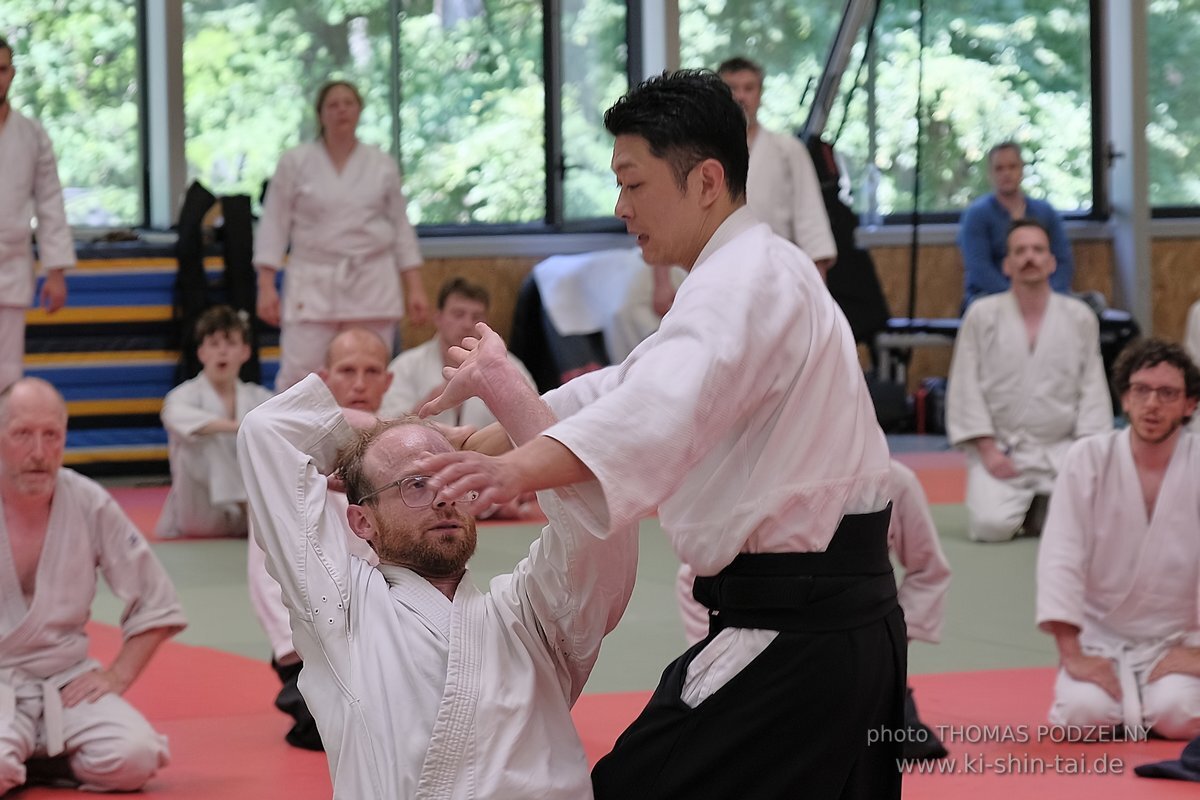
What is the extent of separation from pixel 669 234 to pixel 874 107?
9.18 metres

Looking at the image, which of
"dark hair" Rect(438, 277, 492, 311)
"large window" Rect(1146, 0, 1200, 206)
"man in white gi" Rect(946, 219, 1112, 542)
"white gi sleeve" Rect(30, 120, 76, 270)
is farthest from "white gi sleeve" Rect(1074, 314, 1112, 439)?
"large window" Rect(1146, 0, 1200, 206)

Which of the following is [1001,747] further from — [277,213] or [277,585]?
[277,213]

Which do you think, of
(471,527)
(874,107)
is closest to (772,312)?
(471,527)

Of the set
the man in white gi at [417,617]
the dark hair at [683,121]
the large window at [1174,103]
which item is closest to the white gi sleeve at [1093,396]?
the man in white gi at [417,617]

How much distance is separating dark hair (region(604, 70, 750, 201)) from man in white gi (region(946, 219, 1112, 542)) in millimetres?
4765

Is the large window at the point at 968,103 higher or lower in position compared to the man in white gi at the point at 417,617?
higher

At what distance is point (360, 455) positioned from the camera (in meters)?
2.60

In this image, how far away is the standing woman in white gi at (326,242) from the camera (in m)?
7.58

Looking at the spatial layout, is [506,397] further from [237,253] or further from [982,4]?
[982,4]

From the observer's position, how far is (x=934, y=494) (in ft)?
25.9

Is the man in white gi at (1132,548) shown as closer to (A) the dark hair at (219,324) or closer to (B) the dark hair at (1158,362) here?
(B) the dark hair at (1158,362)

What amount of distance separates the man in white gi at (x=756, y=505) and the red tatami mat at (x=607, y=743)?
4.40 feet

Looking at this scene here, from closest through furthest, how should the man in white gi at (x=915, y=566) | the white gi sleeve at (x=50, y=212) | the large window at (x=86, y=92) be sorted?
the man in white gi at (x=915, y=566)
the white gi sleeve at (x=50, y=212)
the large window at (x=86, y=92)

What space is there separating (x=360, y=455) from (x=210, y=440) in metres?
4.66
